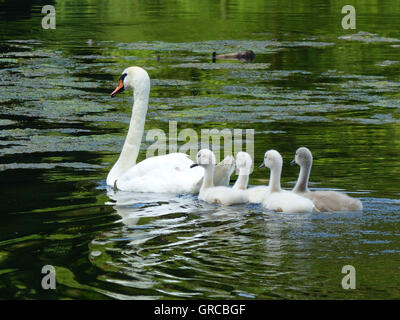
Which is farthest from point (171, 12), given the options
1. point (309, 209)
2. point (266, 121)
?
point (309, 209)

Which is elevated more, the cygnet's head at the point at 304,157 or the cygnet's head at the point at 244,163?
the cygnet's head at the point at 304,157

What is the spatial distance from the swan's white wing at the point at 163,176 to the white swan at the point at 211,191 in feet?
0.63

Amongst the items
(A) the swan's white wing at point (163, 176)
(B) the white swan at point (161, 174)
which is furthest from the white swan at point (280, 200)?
(A) the swan's white wing at point (163, 176)

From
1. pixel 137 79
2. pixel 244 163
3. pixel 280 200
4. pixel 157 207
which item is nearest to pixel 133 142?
pixel 137 79

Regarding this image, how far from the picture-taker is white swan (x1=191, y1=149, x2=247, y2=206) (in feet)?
30.0

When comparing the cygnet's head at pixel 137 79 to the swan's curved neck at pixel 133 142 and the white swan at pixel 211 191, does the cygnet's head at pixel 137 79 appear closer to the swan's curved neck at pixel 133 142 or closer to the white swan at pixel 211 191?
the swan's curved neck at pixel 133 142

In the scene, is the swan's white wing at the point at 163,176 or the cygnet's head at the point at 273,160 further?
the swan's white wing at the point at 163,176

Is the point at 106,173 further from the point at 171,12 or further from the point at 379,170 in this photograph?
the point at 171,12

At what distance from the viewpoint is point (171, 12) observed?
38.9 metres

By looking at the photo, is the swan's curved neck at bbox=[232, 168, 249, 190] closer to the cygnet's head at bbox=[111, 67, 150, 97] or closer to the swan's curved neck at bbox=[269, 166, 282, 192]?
the swan's curved neck at bbox=[269, 166, 282, 192]

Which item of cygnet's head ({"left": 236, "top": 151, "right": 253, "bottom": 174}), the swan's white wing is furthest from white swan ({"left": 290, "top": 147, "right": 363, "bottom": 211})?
the swan's white wing

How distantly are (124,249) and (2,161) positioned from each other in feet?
15.4

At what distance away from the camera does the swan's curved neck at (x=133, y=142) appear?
420 inches
